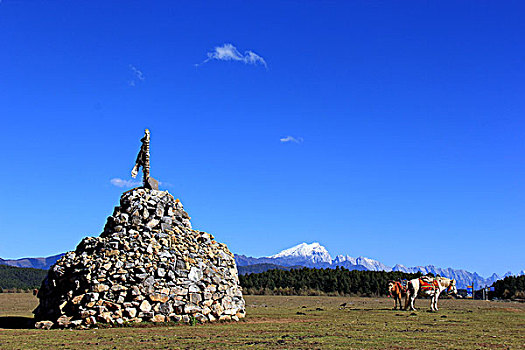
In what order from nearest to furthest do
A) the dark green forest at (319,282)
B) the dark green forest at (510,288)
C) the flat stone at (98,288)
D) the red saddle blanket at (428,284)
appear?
the flat stone at (98,288) → the red saddle blanket at (428,284) → the dark green forest at (510,288) → the dark green forest at (319,282)

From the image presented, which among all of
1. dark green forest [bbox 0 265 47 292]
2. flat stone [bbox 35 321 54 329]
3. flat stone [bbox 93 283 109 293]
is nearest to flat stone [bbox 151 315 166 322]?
flat stone [bbox 93 283 109 293]

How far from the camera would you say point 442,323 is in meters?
24.2

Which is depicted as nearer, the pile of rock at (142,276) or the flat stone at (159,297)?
the pile of rock at (142,276)

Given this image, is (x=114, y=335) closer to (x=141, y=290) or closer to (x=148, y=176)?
(x=141, y=290)

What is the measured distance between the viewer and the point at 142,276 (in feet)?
74.6

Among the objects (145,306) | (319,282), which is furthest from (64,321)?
(319,282)

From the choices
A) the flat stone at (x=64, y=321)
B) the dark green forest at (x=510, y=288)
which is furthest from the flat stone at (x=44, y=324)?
the dark green forest at (x=510, y=288)

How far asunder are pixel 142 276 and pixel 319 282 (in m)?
49.3

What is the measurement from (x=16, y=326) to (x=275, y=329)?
38.4ft

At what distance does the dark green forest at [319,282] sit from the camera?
66.1 meters

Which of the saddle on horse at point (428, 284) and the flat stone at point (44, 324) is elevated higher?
the saddle on horse at point (428, 284)

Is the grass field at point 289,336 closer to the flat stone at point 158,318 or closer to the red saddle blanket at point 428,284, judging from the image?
the flat stone at point 158,318

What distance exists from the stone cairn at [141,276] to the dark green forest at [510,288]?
162 feet

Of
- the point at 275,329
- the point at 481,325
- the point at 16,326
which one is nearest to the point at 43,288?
the point at 16,326
